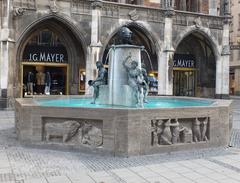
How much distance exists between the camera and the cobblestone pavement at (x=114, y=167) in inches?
246

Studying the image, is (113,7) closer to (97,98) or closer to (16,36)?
(16,36)

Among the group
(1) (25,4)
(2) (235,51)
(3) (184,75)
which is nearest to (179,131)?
(1) (25,4)

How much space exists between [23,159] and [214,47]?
22996 millimetres

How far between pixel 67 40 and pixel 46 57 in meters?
1.88

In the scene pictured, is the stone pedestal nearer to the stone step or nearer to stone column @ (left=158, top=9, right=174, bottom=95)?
the stone step

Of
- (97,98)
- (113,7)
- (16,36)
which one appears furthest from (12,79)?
(97,98)

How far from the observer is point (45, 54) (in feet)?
77.3

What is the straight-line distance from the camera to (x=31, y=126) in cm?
852

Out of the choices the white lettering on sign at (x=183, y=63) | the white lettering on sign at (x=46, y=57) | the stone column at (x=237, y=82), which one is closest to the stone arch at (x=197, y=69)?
the white lettering on sign at (x=183, y=63)

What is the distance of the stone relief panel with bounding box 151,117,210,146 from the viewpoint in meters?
8.17

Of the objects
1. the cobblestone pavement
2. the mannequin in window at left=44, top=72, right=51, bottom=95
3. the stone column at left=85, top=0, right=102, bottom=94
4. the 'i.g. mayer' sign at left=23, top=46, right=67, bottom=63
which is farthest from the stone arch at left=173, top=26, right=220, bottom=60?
the cobblestone pavement

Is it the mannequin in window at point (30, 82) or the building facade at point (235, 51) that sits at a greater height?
the building facade at point (235, 51)

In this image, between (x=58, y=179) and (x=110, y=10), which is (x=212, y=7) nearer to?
(x=110, y=10)

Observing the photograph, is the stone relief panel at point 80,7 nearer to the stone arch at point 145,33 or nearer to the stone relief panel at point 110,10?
the stone relief panel at point 110,10
